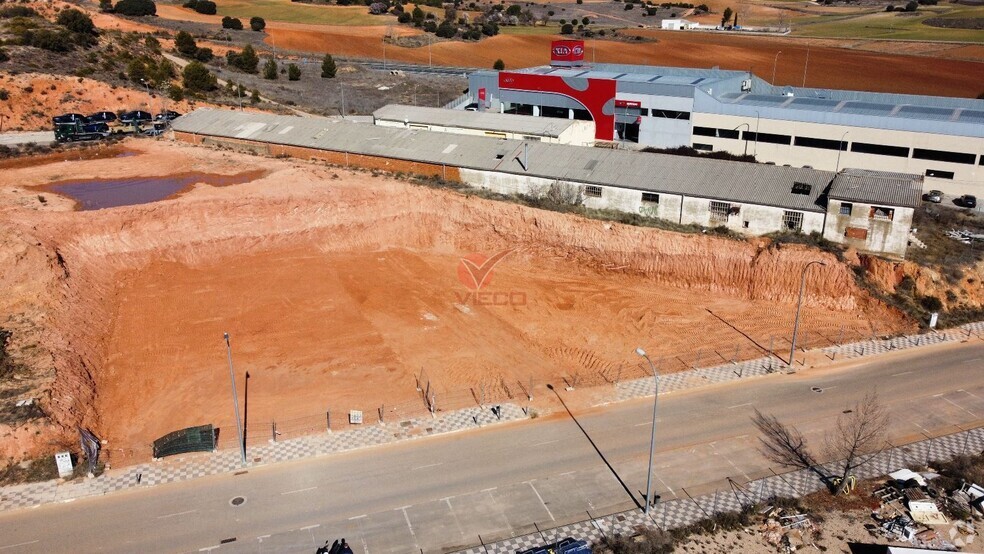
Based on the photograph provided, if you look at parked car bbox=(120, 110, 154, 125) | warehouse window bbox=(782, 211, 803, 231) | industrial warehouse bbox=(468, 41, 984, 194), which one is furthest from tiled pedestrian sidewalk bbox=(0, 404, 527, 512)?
parked car bbox=(120, 110, 154, 125)

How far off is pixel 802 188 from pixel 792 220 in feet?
8.89

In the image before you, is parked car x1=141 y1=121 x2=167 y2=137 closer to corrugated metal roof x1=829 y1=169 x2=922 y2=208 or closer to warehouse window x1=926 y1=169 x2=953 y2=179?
corrugated metal roof x1=829 y1=169 x2=922 y2=208

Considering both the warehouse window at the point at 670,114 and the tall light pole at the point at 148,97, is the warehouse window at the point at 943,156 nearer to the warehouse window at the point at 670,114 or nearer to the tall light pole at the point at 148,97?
the warehouse window at the point at 670,114

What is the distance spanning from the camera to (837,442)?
30.2 meters

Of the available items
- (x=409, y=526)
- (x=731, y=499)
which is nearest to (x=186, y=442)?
(x=409, y=526)

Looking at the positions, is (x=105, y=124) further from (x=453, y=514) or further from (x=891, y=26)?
(x=891, y=26)

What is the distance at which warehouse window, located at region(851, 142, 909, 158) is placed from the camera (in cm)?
5803

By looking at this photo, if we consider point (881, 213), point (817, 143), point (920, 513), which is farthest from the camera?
point (817, 143)

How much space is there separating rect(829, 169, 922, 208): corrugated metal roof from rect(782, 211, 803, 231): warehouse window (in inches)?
92.5

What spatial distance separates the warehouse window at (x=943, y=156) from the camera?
2189 inches

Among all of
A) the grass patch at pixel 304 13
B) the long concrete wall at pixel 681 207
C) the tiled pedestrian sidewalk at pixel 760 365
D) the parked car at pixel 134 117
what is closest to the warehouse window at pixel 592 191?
the long concrete wall at pixel 681 207

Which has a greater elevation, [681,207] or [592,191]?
[592,191]

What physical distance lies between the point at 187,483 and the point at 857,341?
3408cm

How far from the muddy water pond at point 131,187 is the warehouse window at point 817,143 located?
47445 millimetres
